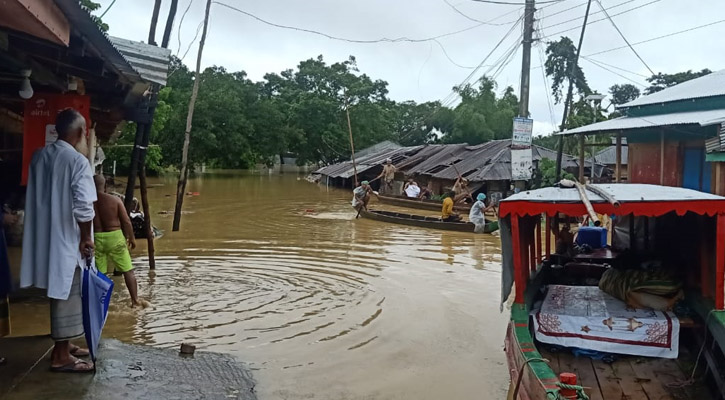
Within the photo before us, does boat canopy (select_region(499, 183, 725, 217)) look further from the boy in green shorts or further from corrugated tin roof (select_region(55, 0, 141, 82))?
the boy in green shorts

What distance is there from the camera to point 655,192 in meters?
5.89

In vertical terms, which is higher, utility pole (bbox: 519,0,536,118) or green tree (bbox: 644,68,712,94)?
green tree (bbox: 644,68,712,94)

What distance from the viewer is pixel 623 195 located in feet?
18.9

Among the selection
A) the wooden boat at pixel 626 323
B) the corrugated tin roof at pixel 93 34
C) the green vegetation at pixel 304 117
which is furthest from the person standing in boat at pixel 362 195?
the green vegetation at pixel 304 117

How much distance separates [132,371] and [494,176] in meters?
21.9

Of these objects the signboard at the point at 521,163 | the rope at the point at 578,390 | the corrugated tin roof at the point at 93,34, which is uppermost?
the corrugated tin roof at the point at 93,34

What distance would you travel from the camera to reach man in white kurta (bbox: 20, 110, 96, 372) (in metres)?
4.25

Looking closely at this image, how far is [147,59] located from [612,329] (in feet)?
20.6

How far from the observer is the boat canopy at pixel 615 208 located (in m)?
5.34

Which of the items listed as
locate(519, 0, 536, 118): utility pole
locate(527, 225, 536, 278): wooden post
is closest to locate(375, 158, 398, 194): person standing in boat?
locate(519, 0, 536, 118): utility pole

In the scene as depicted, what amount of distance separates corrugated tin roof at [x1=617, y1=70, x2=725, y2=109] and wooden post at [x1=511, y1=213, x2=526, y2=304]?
37.0 ft

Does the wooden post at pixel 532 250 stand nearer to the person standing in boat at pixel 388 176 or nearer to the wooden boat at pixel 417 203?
the wooden boat at pixel 417 203

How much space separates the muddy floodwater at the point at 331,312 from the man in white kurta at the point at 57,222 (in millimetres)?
2199

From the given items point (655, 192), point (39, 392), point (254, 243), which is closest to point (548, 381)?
point (655, 192)
